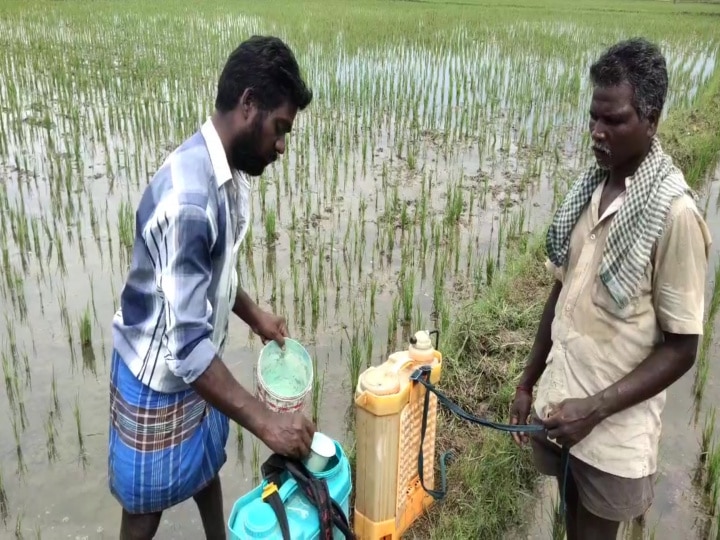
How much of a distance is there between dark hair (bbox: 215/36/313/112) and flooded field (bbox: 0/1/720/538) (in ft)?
5.42

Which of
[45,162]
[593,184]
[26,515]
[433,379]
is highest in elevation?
[593,184]

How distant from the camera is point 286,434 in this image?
4.65 ft

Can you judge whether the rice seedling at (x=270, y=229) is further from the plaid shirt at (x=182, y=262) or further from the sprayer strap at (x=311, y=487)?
the sprayer strap at (x=311, y=487)

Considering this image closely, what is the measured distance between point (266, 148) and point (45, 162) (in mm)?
4896

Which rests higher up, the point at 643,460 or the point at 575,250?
the point at 575,250

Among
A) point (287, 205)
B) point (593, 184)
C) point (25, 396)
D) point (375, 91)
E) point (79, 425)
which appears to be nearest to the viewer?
point (593, 184)

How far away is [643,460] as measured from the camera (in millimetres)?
1532

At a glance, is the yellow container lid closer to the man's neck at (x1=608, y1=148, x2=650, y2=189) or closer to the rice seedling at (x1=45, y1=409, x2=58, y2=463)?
the man's neck at (x1=608, y1=148, x2=650, y2=189)

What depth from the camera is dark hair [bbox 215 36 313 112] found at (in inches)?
55.1

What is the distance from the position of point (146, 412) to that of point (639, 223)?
4.20ft

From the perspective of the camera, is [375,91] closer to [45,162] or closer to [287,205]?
[287,205]

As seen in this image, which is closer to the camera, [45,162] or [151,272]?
[151,272]

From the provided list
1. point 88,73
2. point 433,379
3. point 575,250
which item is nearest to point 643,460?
point 575,250

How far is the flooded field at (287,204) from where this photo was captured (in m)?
2.79
